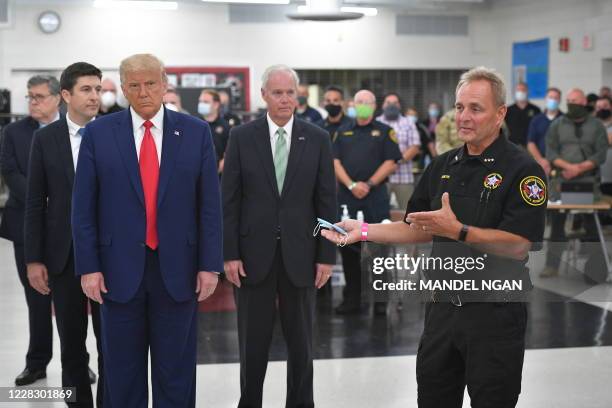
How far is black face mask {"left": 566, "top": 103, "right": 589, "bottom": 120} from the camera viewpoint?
27.5 ft

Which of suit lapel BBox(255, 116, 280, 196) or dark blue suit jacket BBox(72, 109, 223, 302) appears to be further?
suit lapel BBox(255, 116, 280, 196)

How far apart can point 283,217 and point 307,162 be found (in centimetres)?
29

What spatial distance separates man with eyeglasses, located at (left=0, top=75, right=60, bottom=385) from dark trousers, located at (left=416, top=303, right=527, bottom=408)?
2631 mm

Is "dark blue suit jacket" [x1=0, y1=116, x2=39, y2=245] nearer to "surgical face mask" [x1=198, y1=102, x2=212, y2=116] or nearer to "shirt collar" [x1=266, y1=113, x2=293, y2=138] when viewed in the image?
"shirt collar" [x1=266, y1=113, x2=293, y2=138]

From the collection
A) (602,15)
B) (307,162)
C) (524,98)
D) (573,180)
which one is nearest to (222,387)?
(307,162)

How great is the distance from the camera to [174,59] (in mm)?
16594

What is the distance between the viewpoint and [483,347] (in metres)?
2.66

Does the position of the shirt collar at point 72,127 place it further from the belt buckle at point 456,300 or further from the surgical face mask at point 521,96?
the surgical face mask at point 521,96

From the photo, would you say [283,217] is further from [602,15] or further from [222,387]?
[602,15]

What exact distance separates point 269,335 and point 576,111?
5.40m

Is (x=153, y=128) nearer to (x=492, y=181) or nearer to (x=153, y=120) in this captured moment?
(x=153, y=120)

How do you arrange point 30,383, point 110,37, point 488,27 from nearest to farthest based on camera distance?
point 30,383
point 110,37
point 488,27

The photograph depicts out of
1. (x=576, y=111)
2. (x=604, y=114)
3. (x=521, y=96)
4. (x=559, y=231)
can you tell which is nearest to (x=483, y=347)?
(x=559, y=231)

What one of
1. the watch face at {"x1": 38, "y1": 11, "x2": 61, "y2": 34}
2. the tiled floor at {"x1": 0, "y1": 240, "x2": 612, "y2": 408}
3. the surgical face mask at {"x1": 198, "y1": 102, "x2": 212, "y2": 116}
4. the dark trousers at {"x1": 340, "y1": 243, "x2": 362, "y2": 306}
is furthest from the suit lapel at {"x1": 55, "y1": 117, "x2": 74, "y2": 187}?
the watch face at {"x1": 38, "y1": 11, "x2": 61, "y2": 34}
